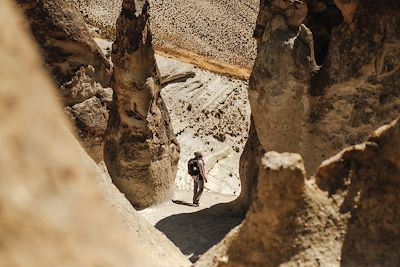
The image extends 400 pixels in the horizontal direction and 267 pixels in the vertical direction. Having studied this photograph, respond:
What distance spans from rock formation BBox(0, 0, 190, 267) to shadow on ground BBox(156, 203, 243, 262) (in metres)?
7.49

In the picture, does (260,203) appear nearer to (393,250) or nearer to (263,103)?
(393,250)

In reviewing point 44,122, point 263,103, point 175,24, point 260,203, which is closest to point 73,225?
point 44,122

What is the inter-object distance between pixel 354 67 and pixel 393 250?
447cm

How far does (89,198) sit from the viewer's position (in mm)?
1391

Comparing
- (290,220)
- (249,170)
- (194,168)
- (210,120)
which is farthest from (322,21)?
(210,120)

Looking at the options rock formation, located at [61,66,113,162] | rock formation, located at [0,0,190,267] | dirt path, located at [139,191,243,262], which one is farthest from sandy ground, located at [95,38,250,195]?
rock formation, located at [0,0,190,267]

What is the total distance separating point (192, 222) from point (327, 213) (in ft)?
21.3

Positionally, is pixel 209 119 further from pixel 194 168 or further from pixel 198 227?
pixel 198 227

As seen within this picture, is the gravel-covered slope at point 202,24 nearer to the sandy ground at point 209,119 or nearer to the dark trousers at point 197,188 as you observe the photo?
the sandy ground at point 209,119

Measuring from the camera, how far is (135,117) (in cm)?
1127

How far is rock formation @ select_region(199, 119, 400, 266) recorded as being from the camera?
4.12 meters

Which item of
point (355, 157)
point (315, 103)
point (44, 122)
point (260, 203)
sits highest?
point (44, 122)

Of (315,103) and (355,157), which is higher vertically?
(355,157)

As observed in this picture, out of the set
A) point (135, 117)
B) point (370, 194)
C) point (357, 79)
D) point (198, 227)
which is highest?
point (370, 194)
